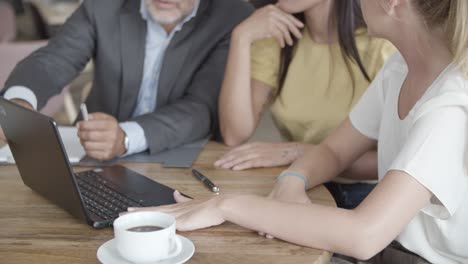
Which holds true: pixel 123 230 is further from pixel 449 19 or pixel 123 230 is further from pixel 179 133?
pixel 179 133

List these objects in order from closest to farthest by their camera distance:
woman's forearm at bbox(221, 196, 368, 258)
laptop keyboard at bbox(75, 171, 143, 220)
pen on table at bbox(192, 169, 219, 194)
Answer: woman's forearm at bbox(221, 196, 368, 258), laptop keyboard at bbox(75, 171, 143, 220), pen on table at bbox(192, 169, 219, 194)

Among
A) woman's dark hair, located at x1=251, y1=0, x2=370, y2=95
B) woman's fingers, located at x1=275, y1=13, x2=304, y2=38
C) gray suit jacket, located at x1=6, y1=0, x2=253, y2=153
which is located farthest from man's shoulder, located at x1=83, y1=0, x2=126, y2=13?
woman's dark hair, located at x1=251, y1=0, x2=370, y2=95

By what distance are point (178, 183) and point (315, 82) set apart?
654 millimetres

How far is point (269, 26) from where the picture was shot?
72.4 inches

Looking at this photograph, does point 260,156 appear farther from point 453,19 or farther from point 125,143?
point 453,19

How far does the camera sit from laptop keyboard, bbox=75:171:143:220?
125cm

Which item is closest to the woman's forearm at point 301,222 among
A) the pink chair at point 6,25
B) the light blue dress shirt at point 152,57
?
the light blue dress shirt at point 152,57

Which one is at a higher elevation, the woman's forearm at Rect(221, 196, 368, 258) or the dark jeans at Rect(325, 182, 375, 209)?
the woman's forearm at Rect(221, 196, 368, 258)

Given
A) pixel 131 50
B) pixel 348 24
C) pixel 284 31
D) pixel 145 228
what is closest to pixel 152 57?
pixel 131 50

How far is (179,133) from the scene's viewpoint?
1765mm

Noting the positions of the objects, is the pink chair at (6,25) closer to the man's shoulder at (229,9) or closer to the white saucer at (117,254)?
the man's shoulder at (229,9)

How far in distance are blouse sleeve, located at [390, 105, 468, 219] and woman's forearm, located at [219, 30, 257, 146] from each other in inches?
30.8

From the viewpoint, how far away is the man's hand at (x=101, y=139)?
160 centimetres

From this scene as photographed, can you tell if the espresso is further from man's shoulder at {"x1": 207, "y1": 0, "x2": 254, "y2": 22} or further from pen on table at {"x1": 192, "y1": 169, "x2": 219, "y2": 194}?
man's shoulder at {"x1": 207, "y1": 0, "x2": 254, "y2": 22}
